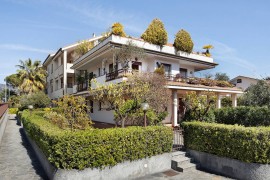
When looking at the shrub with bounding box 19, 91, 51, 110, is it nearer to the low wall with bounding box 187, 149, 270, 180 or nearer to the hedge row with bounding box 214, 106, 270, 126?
the hedge row with bounding box 214, 106, 270, 126

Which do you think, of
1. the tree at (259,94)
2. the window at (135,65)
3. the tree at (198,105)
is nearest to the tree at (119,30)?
the window at (135,65)

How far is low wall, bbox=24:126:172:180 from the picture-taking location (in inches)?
285

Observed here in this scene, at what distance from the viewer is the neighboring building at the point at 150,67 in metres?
19.1

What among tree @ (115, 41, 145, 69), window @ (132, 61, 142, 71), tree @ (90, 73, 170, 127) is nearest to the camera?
tree @ (90, 73, 170, 127)

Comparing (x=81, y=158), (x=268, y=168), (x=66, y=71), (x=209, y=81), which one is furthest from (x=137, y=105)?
(x=66, y=71)

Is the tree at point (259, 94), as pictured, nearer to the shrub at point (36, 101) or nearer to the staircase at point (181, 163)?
the staircase at point (181, 163)

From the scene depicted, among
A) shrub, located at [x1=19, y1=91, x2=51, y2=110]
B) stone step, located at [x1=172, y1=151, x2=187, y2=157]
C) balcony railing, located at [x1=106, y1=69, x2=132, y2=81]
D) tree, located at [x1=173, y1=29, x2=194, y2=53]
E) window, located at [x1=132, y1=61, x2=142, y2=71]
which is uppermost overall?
tree, located at [x1=173, y1=29, x2=194, y2=53]

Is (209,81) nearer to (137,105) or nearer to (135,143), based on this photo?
(137,105)

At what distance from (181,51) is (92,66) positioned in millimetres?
10654

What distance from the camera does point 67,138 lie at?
287 inches

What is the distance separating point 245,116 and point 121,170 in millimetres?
9717

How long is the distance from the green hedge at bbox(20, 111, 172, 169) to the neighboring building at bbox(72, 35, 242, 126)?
28.3 ft

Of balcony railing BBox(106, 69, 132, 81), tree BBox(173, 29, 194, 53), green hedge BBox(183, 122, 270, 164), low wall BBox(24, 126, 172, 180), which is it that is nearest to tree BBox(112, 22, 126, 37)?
balcony railing BBox(106, 69, 132, 81)

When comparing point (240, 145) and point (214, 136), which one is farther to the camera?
point (214, 136)
